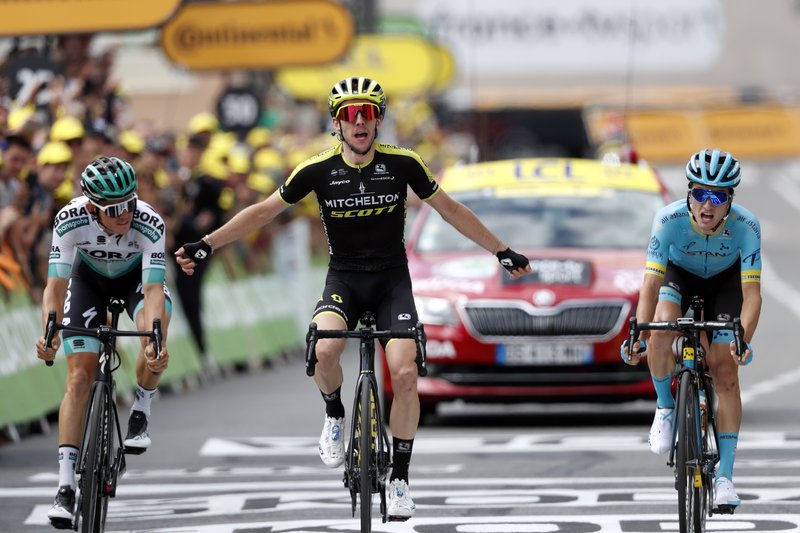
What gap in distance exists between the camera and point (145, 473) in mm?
12773

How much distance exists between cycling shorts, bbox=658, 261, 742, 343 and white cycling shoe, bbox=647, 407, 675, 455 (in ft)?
1.83

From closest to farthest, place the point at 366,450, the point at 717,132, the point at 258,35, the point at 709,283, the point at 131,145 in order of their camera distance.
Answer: the point at 366,450 < the point at 709,283 < the point at 131,145 < the point at 258,35 < the point at 717,132

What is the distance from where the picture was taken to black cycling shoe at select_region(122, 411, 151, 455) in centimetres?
1005

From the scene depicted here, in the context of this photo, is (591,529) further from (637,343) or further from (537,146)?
(537,146)

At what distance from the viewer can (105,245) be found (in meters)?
9.91

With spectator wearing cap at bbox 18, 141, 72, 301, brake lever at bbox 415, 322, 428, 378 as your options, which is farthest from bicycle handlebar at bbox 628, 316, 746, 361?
spectator wearing cap at bbox 18, 141, 72, 301

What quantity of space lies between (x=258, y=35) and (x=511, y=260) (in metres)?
13.6

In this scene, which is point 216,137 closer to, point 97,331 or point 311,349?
point 97,331

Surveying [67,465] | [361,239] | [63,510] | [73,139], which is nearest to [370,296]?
[361,239]

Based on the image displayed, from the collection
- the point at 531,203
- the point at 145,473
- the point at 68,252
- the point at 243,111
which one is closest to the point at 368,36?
the point at 243,111

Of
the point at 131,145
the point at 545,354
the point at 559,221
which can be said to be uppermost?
the point at 131,145

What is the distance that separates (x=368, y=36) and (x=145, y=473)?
2279 cm

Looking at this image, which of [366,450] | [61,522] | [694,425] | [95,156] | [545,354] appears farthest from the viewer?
[95,156]

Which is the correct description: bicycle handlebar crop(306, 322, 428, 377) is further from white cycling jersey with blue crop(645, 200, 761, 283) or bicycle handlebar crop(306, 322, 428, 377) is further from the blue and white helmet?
the blue and white helmet
